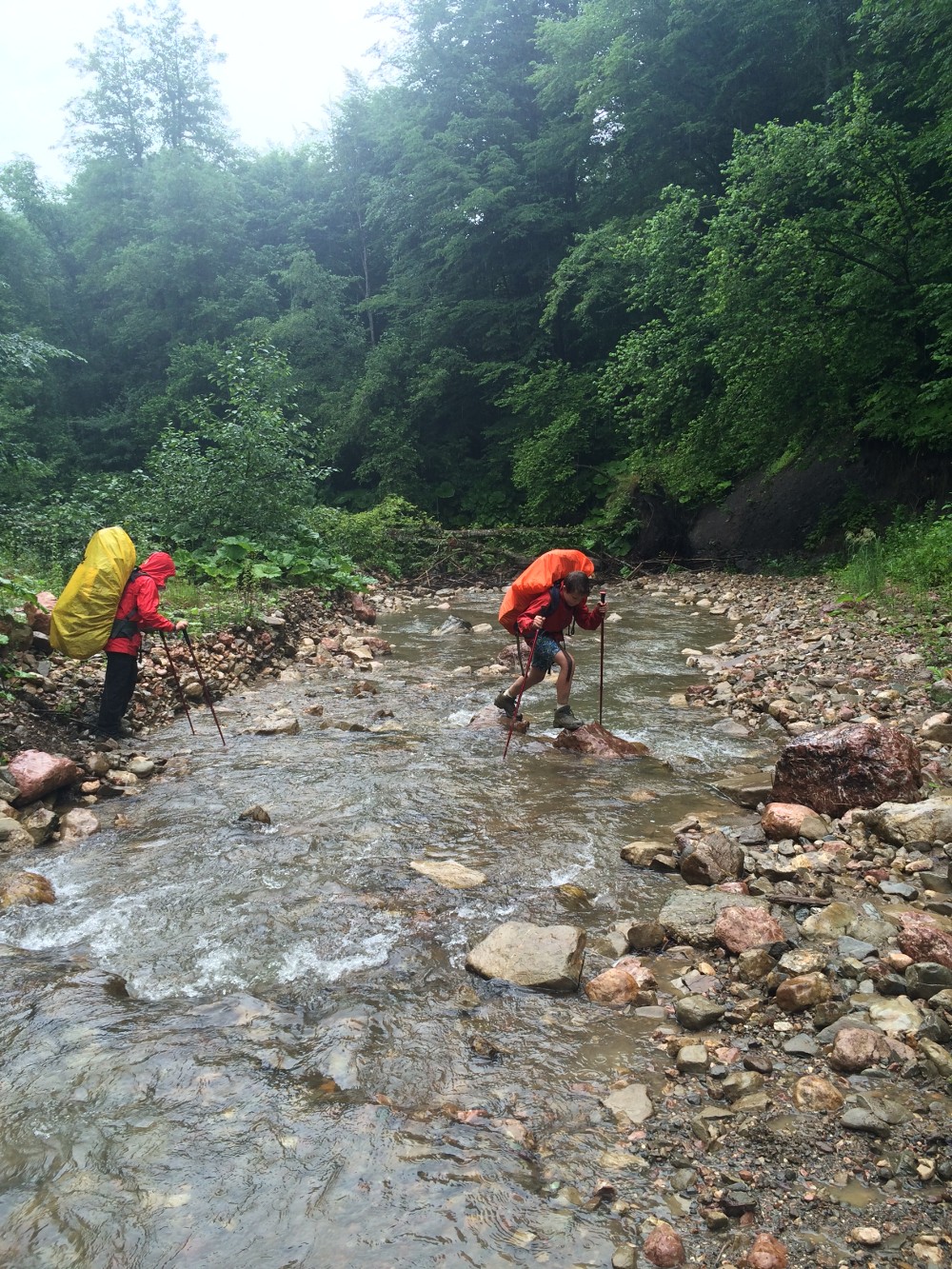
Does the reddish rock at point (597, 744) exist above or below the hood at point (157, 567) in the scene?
below

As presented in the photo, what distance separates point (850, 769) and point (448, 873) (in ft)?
8.40

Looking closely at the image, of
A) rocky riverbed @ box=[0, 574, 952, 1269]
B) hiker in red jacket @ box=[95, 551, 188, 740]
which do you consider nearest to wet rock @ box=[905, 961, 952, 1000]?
rocky riverbed @ box=[0, 574, 952, 1269]

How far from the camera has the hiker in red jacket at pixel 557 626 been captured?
730cm

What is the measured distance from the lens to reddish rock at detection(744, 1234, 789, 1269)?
6.50 ft

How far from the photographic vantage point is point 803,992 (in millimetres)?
3000

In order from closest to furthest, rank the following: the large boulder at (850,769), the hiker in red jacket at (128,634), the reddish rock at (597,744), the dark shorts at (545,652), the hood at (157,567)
Answer: the large boulder at (850,769) < the reddish rock at (597,744) < the hiker in red jacket at (128,634) < the hood at (157,567) < the dark shorts at (545,652)

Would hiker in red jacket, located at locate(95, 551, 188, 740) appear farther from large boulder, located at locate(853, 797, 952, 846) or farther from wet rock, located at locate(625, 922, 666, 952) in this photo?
large boulder, located at locate(853, 797, 952, 846)

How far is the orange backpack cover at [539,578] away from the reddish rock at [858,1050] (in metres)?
5.04

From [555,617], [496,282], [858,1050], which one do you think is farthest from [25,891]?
[496,282]

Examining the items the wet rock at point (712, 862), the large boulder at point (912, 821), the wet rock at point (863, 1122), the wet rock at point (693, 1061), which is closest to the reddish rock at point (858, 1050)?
the wet rock at point (863, 1122)

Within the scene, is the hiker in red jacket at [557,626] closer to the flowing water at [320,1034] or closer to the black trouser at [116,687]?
the flowing water at [320,1034]

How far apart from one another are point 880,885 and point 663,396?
16.4 m

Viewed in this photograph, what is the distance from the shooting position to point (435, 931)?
387 cm

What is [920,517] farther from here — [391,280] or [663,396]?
[391,280]
